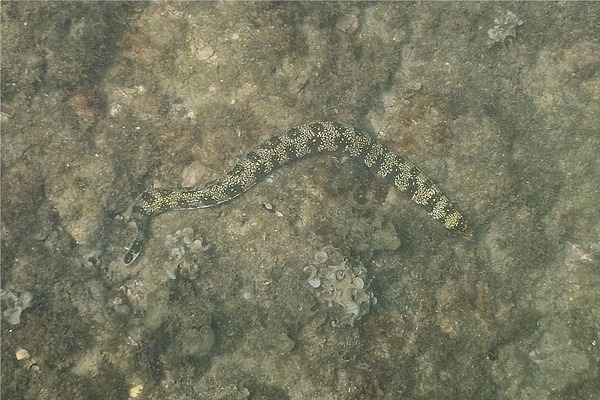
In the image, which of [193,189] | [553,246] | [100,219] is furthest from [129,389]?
[553,246]

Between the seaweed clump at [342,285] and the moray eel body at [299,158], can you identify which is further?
the moray eel body at [299,158]

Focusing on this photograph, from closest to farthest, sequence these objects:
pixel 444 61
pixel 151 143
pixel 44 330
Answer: pixel 44 330, pixel 151 143, pixel 444 61

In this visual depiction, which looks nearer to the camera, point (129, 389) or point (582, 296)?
point (129, 389)

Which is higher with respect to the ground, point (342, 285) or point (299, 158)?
point (299, 158)

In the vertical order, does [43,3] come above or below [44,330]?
above

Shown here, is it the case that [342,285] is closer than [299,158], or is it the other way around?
[342,285]

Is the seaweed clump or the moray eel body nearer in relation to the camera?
the seaweed clump

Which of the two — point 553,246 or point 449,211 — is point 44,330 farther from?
point 553,246

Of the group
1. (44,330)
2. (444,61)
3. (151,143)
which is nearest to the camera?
(44,330)
